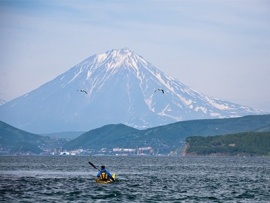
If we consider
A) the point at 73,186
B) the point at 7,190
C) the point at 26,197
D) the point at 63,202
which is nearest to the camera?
the point at 63,202

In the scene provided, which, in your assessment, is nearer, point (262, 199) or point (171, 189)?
point (262, 199)

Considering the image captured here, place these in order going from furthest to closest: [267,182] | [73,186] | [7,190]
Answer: [267,182] < [73,186] < [7,190]

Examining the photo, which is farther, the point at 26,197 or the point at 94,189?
the point at 94,189

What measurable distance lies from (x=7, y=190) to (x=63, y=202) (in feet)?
63.4

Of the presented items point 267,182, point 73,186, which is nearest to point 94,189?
point 73,186

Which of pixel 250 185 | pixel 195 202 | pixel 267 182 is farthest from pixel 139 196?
pixel 267 182

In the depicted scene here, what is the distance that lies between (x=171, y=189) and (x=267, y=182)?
27262 millimetres

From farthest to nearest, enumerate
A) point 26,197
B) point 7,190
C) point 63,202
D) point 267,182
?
point 267,182 → point 7,190 → point 26,197 → point 63,202

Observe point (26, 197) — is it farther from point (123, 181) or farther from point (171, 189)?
point (123, 181)

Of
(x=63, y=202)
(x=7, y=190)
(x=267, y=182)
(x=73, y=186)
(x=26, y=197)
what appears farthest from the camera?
(x=267, y=182)

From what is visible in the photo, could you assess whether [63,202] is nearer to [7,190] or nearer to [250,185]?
[7,190]

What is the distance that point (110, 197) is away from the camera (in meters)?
103

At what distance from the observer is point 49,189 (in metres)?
113

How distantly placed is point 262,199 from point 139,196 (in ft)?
54.0
